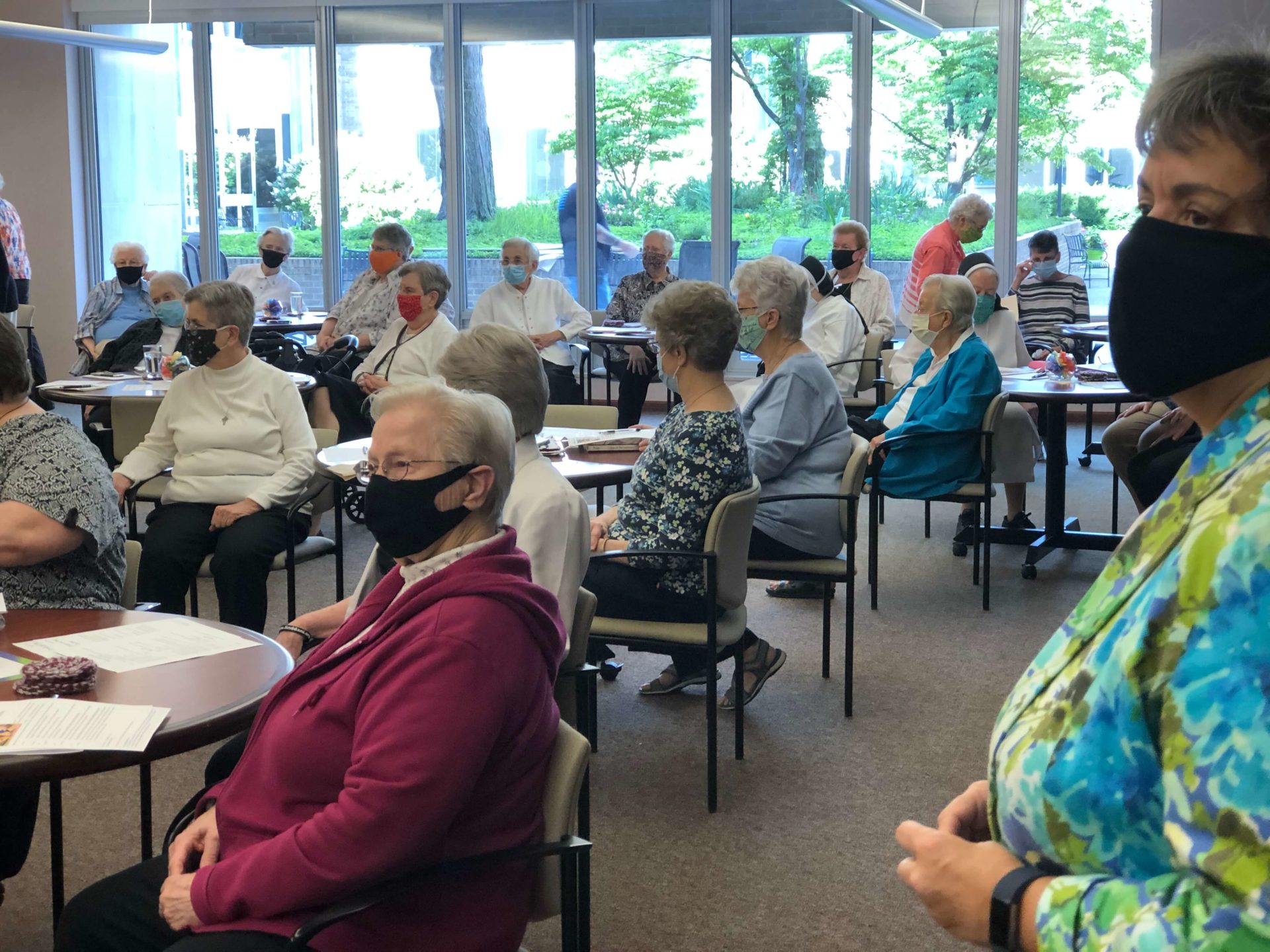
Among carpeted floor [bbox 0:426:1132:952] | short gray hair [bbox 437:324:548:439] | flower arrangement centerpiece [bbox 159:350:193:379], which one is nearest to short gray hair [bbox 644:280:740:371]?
short gray hair [bbox 437:324:548:439]

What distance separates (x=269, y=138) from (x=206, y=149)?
59cm

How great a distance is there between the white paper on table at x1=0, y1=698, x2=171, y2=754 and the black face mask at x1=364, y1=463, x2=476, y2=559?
42cm

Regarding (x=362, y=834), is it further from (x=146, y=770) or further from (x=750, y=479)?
(x=750, y=479)

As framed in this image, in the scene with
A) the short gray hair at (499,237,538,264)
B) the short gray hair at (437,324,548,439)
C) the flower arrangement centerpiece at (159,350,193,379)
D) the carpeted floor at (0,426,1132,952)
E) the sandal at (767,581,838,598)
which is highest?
the short gray hair at (499,237,538,264)

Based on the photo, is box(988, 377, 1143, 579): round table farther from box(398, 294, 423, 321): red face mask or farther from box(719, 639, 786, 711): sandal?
box(398, 294, 423, 321): red face mask

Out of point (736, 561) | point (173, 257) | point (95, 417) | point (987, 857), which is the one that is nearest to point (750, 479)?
point (736, 561)

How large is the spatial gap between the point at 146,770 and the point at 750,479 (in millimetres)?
1676

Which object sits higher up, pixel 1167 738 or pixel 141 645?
pixel 1167 738

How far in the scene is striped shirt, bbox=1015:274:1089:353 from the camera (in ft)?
27.3

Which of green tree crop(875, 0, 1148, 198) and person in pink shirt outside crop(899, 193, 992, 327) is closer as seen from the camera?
person in pink shirt outside crop(899, 193, 992, 327)

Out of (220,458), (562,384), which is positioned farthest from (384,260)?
(220,458)

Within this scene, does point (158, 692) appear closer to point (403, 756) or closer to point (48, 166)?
point (403, 756)

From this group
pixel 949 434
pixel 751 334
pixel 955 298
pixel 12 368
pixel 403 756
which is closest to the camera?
pixel 403 756

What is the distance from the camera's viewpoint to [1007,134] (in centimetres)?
974
